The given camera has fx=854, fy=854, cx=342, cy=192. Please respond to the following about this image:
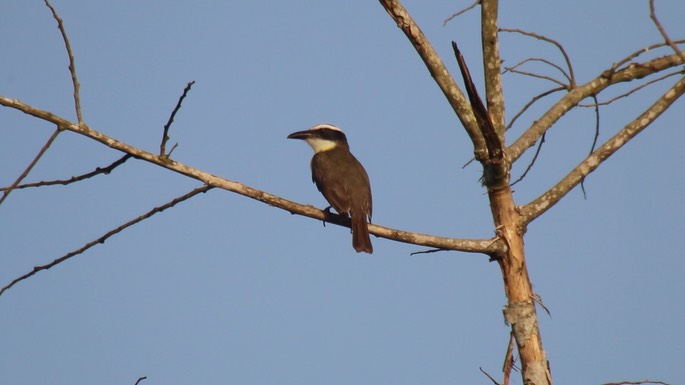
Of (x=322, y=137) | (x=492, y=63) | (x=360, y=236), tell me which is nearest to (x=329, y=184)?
(x=360, y=236)

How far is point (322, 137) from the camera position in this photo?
33.4 feet

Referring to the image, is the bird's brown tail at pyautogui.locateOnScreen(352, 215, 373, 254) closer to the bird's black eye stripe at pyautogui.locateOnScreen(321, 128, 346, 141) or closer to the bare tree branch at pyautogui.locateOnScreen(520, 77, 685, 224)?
the bird's black eye stripe at pyautogui.locateOnScreen(321, 128, 346, 141)

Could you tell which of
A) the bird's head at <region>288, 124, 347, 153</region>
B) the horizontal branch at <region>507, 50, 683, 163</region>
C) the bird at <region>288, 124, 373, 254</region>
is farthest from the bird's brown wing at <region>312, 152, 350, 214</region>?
the horizontal branch at <region>507, 50, 683, 163</region>

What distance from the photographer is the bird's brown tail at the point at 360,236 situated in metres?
7.77

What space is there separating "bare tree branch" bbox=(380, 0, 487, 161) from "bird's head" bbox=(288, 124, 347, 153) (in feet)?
17.6

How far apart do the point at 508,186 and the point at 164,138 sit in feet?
6.46

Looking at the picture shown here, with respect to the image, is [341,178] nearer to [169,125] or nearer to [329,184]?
[329,184]

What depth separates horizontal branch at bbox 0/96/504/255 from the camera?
4.45m

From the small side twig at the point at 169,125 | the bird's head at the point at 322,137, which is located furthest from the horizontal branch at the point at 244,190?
the bird's head at the point at 322,137

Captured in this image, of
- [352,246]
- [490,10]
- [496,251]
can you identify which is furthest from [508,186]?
[352,246]

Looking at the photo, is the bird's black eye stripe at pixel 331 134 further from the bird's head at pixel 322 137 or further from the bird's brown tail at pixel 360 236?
the bird's brown tail at pixel 360 236

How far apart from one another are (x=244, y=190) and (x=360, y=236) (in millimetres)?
2885

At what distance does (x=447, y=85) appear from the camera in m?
4.71

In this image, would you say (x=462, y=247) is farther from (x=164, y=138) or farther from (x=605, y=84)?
(x=164, y=138)
